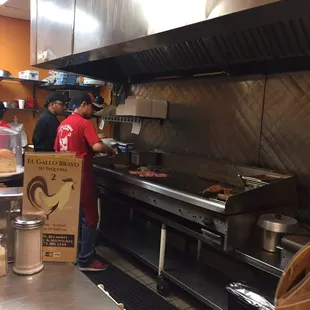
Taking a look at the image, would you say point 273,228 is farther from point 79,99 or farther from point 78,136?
point 79,99

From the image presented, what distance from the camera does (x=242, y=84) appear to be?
2.73 m

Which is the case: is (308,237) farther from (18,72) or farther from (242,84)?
(18,72)

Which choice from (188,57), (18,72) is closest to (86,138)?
(188,57)

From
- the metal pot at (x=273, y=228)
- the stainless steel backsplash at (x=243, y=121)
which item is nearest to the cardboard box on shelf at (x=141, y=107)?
the stainless steel backsplash at (x=243, y=121)

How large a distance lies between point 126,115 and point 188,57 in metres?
0.92

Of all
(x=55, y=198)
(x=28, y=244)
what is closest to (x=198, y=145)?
(x=55, y=198)

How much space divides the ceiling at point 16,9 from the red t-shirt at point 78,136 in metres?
2.42

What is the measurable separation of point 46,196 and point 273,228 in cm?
132

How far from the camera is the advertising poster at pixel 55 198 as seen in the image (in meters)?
1.23

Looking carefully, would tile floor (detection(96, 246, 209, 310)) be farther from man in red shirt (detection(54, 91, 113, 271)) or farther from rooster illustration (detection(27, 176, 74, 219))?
rooster illustration (detection(27, 176, 74, 219))

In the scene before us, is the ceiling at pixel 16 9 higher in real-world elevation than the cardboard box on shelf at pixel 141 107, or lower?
higher

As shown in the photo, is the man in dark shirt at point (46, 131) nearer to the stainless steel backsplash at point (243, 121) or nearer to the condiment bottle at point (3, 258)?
the stainless steel backsplash at point (243, 121)

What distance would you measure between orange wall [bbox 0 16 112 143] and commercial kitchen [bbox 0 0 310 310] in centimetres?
195

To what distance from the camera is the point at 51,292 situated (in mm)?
1056
